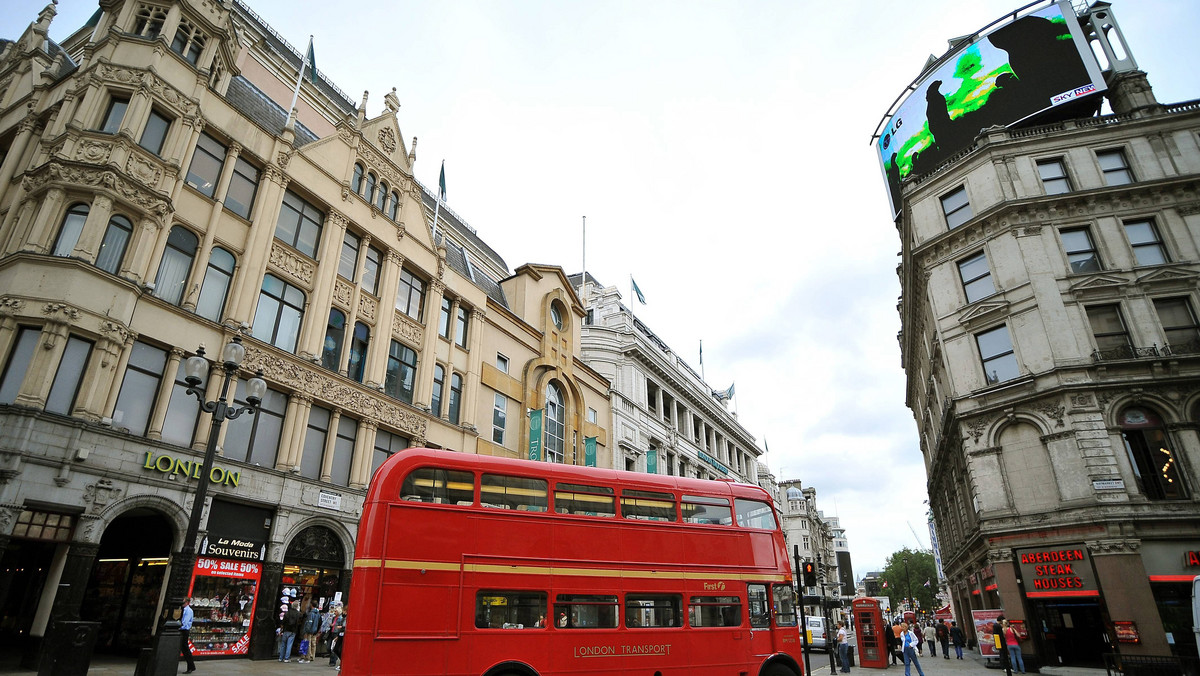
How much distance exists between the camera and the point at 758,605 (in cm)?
1316

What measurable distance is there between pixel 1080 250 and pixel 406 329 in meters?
28.4

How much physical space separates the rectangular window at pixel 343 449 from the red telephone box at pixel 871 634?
21943 millimetres

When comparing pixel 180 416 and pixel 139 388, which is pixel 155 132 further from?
pixel 180 416

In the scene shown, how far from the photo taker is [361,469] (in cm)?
2175

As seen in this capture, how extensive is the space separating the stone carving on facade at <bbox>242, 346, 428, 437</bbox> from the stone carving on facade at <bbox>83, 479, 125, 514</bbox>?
15.6 ft

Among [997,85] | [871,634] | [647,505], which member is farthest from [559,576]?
[997,85]

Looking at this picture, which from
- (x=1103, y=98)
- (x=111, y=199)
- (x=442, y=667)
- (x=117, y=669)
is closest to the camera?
(x=442, y=667)

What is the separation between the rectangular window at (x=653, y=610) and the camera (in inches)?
458

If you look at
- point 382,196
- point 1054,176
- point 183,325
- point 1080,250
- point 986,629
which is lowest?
point 986,629

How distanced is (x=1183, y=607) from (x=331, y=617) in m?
27.6

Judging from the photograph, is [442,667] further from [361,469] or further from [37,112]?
[37,112]

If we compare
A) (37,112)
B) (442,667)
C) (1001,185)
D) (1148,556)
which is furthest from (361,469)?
(1001,185)

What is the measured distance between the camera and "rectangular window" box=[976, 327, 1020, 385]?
24.5m

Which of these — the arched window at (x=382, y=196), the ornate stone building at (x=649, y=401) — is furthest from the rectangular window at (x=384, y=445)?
the ornate stone building at (x=649, y=401)
